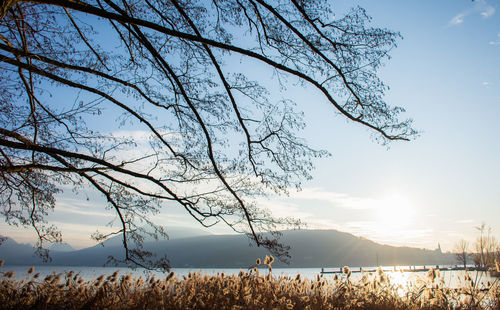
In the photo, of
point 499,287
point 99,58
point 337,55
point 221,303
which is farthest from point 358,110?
point 99,58

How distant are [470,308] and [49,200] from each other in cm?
888

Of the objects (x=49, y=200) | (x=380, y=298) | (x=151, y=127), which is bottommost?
(x=380, y=298)

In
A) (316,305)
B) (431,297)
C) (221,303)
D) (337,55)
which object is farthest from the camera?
(337,55)

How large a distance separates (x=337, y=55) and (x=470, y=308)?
15.8ft

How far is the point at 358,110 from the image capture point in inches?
225

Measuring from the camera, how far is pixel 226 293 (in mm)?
4508

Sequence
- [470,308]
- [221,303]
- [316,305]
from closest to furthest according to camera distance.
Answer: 1. [221,303]
2. [470,308]
3. [316,305]

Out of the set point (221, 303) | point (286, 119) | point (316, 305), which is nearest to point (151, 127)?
point (286, 119)

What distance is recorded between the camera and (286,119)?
6.46 meters

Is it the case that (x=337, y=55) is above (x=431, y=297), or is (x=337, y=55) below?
above

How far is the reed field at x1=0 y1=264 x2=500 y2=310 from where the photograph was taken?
13.6 ft

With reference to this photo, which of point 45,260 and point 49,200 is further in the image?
point 49,200

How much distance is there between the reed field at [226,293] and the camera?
13.6ft

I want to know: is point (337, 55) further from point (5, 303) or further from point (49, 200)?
point (49, 200)
